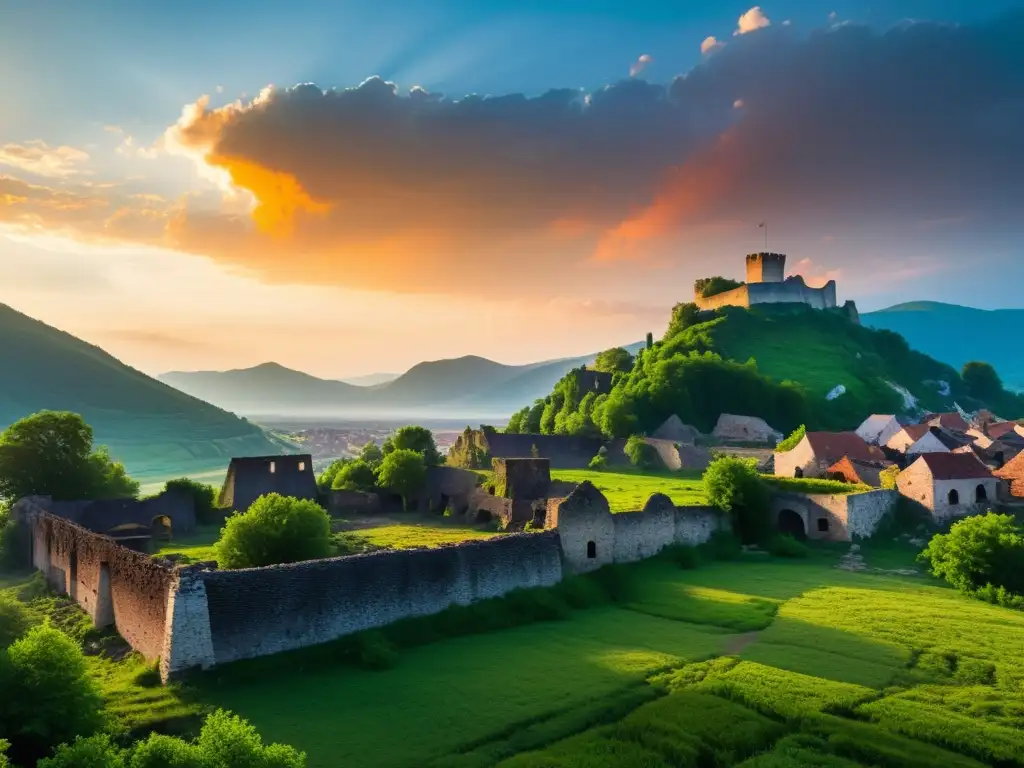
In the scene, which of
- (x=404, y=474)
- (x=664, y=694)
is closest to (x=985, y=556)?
(x=664, y=694)

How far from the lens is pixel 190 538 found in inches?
1736

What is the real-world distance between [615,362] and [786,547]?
59852 mm

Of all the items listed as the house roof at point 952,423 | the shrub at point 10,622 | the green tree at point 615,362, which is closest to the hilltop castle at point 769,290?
the green tree at point 615,362

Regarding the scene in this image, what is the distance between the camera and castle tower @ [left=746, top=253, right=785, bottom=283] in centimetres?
10806

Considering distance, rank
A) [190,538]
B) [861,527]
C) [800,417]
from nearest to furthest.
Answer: [861,527] → [190,538] → [800,417]

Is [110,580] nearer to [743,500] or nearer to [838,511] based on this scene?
[743,500]

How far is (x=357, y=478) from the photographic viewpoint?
59.6 metres

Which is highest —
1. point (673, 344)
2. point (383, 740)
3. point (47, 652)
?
point (673, 344)

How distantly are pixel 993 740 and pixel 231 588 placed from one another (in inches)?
802

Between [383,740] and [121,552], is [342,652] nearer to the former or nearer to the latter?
[383,740]

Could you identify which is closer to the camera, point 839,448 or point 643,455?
point 839,448

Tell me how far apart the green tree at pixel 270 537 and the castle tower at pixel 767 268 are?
306 ft

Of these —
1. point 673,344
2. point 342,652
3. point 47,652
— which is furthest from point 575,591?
point 673,344

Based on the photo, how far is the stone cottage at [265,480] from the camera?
5088 centimetres
